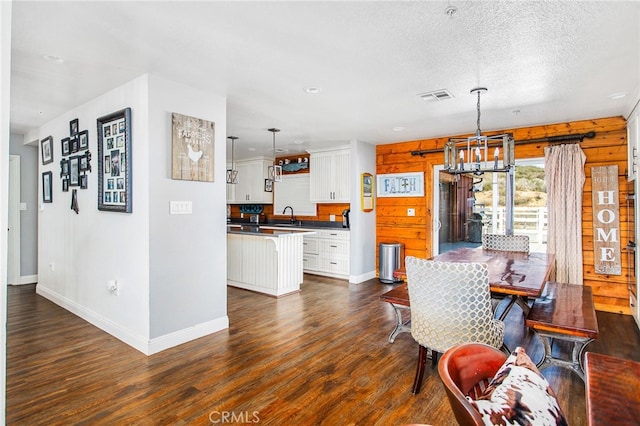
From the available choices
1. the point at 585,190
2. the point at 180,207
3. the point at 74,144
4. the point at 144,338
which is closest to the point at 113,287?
the point at 144,338

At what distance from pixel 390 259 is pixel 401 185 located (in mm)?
1290

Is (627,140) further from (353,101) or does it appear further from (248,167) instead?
(248,167)

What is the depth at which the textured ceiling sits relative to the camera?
2.00m

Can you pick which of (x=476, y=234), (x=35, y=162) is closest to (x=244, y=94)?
(x=476, y=234)

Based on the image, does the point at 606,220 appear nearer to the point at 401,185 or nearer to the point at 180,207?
the point at 401,185

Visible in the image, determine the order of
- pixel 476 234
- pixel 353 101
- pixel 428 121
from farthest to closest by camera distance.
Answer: pixel 476 234, pixel 428 121, pixel 353 101

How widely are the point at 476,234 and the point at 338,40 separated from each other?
4.32m

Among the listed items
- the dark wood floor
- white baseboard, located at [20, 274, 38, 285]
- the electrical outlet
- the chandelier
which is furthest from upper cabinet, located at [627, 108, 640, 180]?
white baseboard, located at [20, 274, 38, 285]

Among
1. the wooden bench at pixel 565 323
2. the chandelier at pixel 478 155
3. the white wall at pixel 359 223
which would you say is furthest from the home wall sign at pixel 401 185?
the wooden bench at pixel 565 323

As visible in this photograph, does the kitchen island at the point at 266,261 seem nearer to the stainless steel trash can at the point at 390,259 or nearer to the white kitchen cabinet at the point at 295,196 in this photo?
the stainless steel trash can at the point at 390,259

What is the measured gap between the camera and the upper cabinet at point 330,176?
6316mm

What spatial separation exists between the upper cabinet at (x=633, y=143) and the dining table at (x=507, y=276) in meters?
1.25

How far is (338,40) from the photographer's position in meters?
2.33

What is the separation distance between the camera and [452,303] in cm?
223
